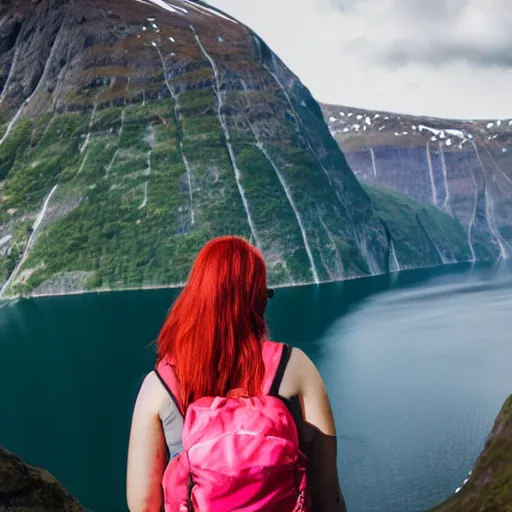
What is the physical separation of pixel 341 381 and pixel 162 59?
92719 millimetres

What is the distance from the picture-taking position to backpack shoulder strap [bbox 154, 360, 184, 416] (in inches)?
130

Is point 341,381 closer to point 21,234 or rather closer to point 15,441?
point 15,441

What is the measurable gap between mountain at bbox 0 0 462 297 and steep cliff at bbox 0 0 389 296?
0.80ft

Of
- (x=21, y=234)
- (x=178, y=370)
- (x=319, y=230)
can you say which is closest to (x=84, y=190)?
(x=21, y=234)

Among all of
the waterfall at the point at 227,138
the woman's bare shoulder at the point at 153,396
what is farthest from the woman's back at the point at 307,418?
the waterfall at the point at 227,138

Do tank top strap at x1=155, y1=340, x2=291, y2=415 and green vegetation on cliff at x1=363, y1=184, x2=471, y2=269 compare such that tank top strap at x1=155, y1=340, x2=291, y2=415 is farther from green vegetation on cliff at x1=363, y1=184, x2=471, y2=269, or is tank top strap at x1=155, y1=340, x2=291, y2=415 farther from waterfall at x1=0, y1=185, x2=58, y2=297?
green vegetation on cliff at x1=363, y1=184, x2=471, y2=269

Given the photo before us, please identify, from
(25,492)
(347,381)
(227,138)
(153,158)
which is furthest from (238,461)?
(227,138)

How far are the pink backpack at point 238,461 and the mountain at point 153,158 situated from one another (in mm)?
91109

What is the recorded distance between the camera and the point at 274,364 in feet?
11.1

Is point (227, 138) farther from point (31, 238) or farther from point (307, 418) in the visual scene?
point (307, 418)

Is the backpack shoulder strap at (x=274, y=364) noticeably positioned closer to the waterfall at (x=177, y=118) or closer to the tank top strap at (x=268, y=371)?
the tank top strap at (x=268, y=371)

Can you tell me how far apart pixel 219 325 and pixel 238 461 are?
0.66 metres

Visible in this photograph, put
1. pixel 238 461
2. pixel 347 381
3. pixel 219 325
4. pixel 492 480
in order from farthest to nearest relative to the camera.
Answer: pixel 347 381 → pixel 492 480 → pixel 219 325 → pixel 238 461

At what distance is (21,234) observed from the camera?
101 meters
